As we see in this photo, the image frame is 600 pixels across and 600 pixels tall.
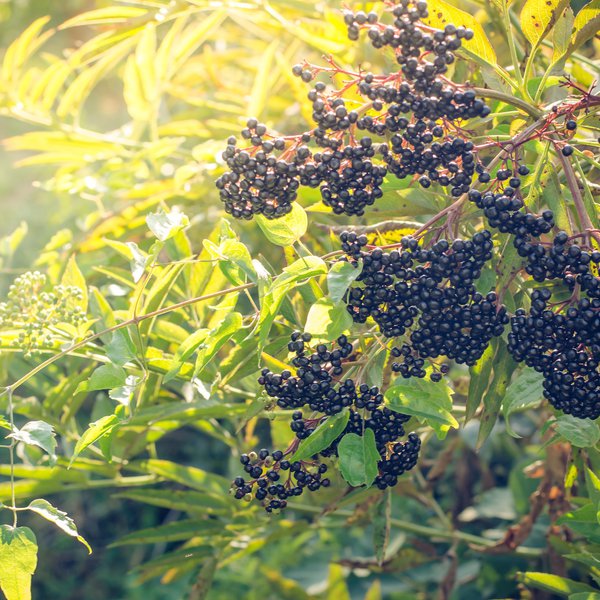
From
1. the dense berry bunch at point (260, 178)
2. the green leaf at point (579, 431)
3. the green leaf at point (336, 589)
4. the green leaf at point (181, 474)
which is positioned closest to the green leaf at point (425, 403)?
the green leaf at point (579, 431)

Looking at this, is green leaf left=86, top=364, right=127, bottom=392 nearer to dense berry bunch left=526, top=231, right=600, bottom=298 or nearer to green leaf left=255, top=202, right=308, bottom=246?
green leaf left=255, top=202, right=308, bottom=246

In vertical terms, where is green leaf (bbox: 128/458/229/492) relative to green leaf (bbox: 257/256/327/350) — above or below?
below

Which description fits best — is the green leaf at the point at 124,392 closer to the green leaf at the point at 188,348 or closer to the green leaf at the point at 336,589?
the green leaf at the point at 188,348

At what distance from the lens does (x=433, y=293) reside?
0.87 metres

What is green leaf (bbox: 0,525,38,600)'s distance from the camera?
895mm

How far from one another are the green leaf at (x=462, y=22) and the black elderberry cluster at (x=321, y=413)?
0.40 metres

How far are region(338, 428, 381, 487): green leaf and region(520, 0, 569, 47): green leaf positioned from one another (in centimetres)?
54

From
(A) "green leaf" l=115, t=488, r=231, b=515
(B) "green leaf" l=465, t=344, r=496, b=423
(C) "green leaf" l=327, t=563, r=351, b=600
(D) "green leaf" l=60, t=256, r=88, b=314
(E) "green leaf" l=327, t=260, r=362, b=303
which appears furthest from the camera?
(C) "green leaf" l=327, t=563, r=351, b=600

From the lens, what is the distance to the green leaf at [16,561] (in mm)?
895

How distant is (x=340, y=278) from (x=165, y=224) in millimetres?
241

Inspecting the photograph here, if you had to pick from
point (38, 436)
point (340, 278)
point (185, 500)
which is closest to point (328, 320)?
point (340, 278)

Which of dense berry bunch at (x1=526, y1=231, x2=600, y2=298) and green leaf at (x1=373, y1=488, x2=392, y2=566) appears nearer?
dense berry bunch at (x1=526, y1=231, x2=600, y2=298)

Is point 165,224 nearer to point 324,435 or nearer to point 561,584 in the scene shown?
point 324,435

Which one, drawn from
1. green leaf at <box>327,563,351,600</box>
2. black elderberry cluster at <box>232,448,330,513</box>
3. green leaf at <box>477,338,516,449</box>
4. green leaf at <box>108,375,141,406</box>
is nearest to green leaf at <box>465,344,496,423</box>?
green leaf at <box>477,338,516,449</box>
